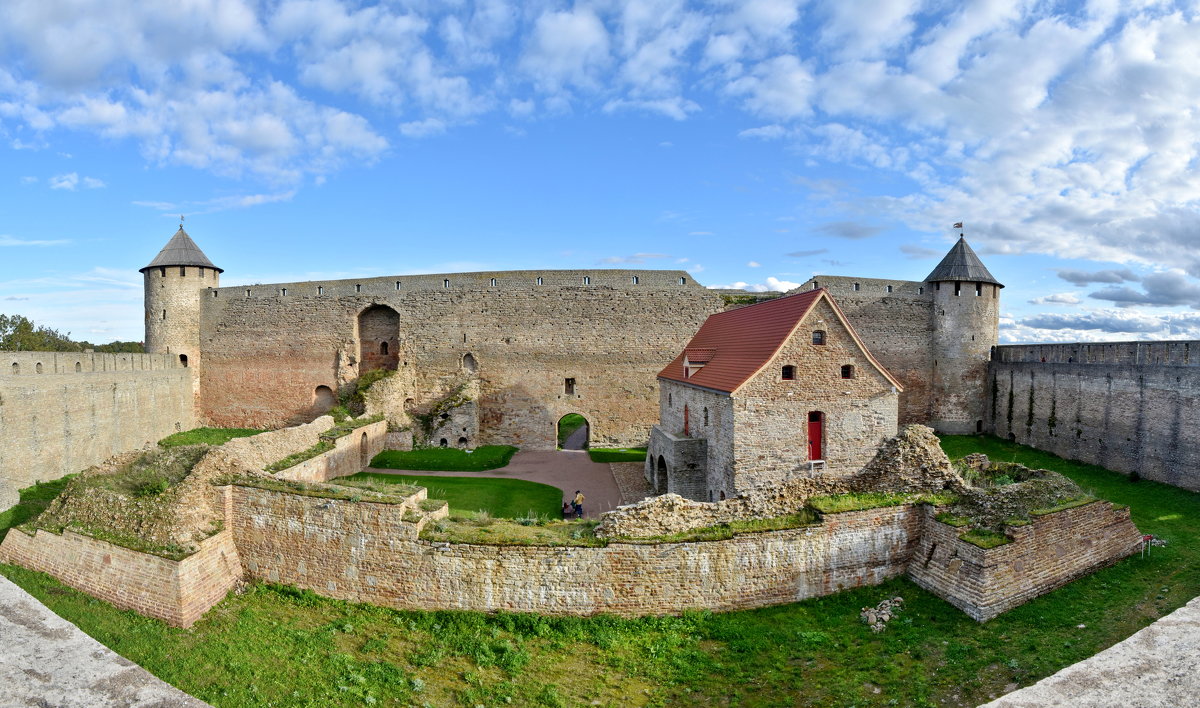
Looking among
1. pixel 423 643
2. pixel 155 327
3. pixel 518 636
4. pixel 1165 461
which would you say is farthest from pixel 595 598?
pixel 155 327

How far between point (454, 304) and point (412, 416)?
5.30 m

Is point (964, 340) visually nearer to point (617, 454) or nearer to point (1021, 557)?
point (617, 454)

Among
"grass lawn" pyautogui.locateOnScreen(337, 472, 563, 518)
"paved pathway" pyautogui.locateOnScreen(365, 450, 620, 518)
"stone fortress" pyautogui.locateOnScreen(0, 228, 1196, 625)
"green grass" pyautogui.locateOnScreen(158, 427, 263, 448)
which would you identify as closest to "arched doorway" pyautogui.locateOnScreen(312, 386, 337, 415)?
"stone fortress" pyautogui.locateOnScreen(0, 228, 1196, 625)

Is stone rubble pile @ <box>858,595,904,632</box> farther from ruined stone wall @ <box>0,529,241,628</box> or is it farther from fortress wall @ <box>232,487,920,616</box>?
ruined stone wall @ <box>0,529,241,628</box>

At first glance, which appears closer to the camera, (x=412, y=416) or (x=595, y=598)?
(x=595, y=598)

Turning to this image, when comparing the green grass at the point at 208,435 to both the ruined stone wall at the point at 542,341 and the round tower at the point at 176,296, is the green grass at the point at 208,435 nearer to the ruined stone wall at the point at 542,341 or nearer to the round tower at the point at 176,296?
the round tower at the point at 176,296

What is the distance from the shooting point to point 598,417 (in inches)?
1105

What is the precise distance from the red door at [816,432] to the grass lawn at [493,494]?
6.71m

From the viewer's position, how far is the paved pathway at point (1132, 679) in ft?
11.6

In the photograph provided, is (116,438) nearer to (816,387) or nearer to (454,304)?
(454,304)

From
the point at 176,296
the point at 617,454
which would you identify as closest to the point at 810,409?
the point at 617,454

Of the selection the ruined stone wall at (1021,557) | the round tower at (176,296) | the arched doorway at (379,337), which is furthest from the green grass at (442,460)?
the ruined stone wall at (1021,557)

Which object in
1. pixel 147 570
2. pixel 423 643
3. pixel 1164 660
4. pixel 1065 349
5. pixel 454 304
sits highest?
pixel 454 304

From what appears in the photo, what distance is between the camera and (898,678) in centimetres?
883
